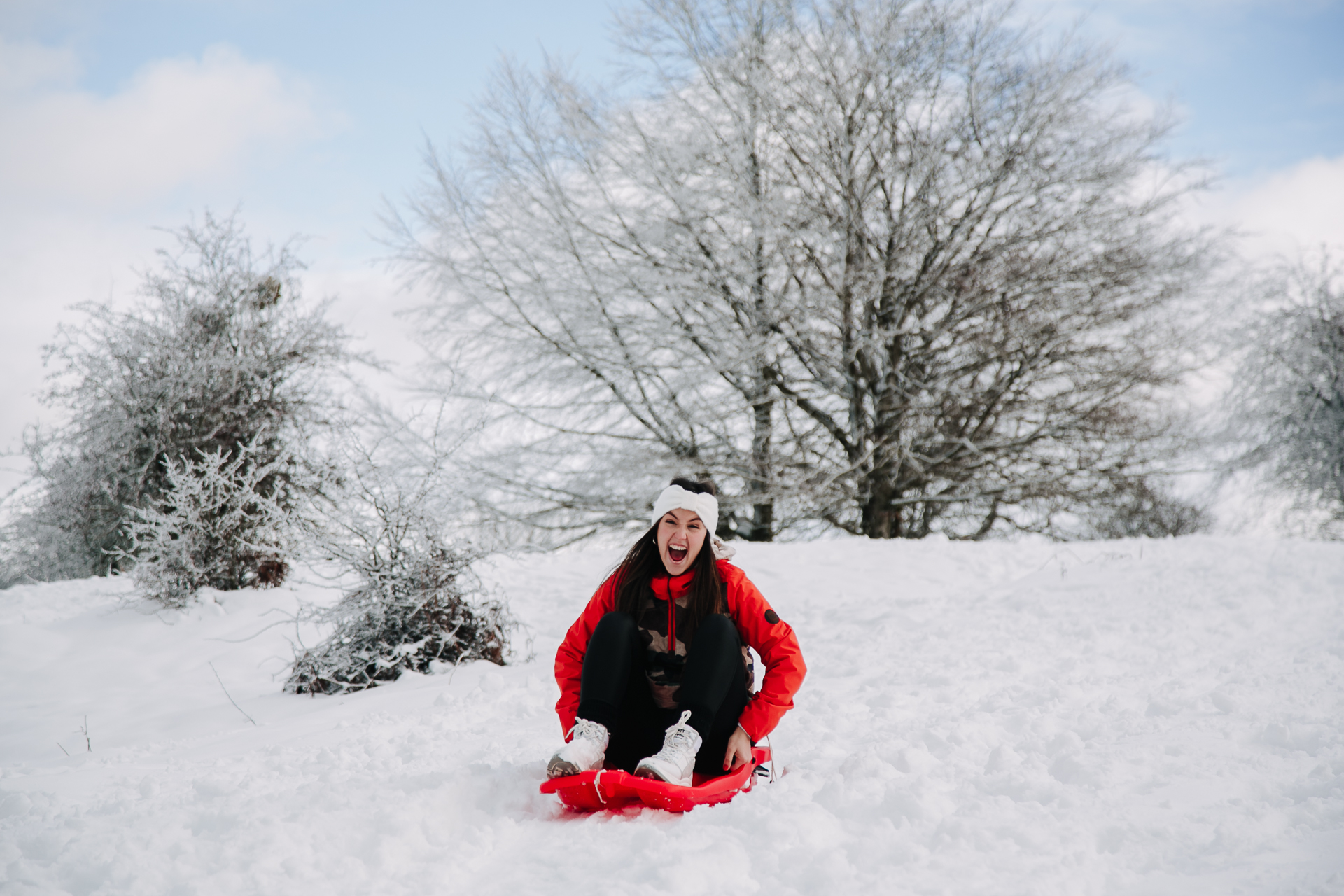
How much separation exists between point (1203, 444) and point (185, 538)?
34.6 feet

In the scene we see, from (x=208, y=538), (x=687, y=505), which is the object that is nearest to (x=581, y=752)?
(x=687, y=505)

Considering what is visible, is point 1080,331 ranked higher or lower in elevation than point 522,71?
lower

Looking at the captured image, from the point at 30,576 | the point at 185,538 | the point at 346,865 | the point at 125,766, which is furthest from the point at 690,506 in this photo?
the point at 30,576

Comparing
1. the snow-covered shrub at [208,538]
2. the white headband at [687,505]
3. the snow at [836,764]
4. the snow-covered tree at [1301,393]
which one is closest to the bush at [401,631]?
the snow at [836,764]

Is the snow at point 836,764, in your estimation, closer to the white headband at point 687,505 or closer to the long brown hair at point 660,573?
the long brown hair at point 660,573

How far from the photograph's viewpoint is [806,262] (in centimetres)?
891

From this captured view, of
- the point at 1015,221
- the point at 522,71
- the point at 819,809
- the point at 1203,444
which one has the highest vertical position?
the point at 522,71

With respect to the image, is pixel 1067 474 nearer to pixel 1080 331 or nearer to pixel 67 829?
pixel 1080 331

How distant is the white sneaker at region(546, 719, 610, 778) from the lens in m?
2.16

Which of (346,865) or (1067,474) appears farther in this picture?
(1067,474)

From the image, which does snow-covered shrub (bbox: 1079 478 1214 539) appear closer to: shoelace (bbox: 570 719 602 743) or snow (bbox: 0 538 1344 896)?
snow (bbox: 0 538 1344 896)

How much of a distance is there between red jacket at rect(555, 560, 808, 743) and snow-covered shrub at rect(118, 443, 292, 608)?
3.96 meters

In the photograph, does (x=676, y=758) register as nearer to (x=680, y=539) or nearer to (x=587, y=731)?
(x=587, y=731)

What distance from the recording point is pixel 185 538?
19.9 feet
